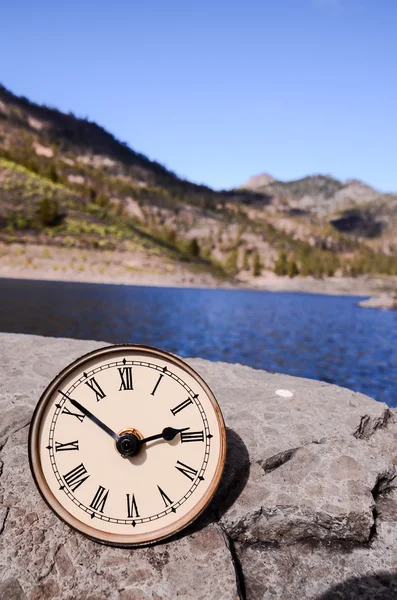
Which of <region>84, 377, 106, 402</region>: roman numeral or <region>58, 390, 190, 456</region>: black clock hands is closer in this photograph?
<region>58, 390, 190, 456</region>: black clock hands

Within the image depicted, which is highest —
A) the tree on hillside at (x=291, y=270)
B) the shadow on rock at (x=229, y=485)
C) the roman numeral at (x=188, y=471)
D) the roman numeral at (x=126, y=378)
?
the roman numeral at (x=126, y=378)

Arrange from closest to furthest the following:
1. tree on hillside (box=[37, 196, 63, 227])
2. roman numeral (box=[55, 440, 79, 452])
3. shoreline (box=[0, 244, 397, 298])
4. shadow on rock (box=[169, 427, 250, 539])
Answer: roman numeral (box=[55, 440, 79, 452])
shadow on rock (box=[169, 427, 250, 539])
shoreline (box=[0, 244, 397, 298])
tree on hillside (box=[37, 196, 63, 227])

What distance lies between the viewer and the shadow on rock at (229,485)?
12.5ft

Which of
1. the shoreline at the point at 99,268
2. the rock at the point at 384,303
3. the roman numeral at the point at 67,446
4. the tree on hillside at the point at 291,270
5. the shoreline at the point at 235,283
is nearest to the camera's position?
the roman numeral at the point at 67,446

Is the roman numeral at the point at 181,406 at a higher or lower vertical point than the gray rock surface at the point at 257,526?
higher

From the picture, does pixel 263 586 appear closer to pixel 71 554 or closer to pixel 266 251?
pixel 71 554

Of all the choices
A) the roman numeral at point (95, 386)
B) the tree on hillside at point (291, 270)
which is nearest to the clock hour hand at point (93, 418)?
the roman numeral at point (95, 386)

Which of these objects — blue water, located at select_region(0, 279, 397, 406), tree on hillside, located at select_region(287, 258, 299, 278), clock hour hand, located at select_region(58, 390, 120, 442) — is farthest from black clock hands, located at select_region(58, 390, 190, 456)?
tree on hillside, located at select_region(287, 258, 299, 278)

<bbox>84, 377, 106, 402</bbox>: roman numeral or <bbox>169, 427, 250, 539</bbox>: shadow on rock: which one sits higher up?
<bbox>84, 377, 106, 402</bbox>: roman numeral

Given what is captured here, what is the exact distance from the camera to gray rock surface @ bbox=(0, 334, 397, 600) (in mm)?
3254

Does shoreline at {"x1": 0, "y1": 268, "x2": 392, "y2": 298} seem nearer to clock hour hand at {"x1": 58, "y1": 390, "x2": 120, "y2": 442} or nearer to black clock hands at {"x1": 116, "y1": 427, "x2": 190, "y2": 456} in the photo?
clock hour hand at {"x1": 58, "y1": 390, "x2": 120, "y2": 442}

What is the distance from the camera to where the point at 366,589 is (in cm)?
352

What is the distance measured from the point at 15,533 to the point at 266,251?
6843 inches

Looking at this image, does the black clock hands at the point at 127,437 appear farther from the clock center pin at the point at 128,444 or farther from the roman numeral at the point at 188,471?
the roman numeral at the point at 188,471
